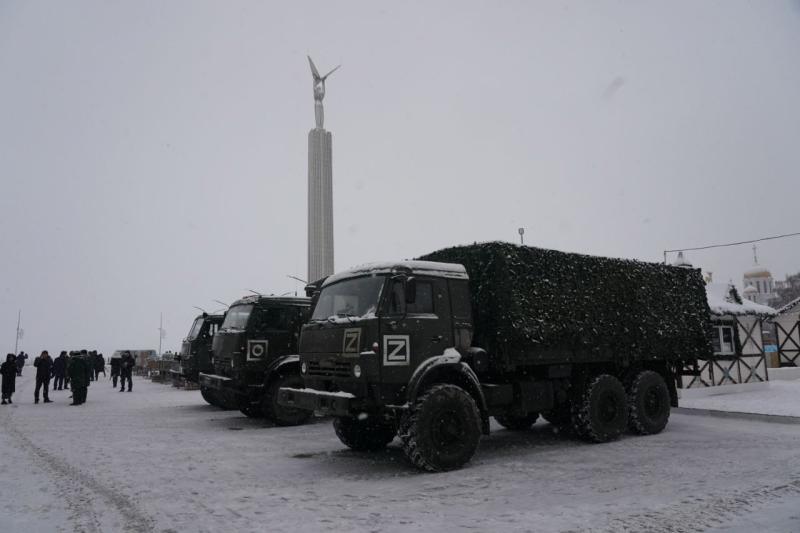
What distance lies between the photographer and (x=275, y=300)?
1262 cm

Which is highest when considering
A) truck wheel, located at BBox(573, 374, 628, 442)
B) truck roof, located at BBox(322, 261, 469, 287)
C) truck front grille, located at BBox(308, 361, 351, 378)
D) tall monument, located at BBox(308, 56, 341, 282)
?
tall monument, located at BBox(308, 56, 341, 282)

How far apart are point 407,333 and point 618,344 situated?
468 cm

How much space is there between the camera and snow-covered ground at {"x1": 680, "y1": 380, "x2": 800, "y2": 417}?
12.7m

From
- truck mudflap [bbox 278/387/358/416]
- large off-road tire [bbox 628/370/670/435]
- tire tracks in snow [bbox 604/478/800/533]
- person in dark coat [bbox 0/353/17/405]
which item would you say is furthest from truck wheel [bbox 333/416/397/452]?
person in dark coat [bbox 0/353/17/405]

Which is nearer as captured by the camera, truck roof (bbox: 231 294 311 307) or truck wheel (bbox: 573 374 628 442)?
truck wheel (bbox: 573 374 628 442)

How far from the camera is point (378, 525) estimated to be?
4914mm

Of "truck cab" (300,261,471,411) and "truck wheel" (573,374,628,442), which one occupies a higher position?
"truck cab" (300,261,471,411)

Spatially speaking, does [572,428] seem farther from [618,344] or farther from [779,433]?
[779,433]

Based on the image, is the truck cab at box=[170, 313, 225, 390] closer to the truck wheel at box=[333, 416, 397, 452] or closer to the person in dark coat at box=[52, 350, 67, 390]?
the truck wheel at box=[333, 416, 397, 452]

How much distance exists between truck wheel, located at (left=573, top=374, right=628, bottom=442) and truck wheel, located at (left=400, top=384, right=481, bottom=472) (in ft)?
8.95

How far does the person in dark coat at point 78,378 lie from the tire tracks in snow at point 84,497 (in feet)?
29.2

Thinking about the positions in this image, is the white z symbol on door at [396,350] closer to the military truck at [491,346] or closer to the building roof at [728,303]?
the military truck at [491,346]

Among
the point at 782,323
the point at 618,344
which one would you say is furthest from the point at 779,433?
the point at 782,323

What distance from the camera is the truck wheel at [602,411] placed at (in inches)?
364
